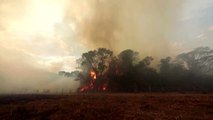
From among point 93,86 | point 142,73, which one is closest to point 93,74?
point 93,86

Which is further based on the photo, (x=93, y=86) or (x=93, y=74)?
(x=93, y=74)

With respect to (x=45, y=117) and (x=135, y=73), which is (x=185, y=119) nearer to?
(x=45, y=117)

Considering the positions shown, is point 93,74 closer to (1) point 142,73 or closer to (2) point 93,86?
(2) point 93,86

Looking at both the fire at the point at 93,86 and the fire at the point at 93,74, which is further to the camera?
the fire at the point at 93,74

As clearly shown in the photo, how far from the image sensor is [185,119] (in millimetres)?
28875

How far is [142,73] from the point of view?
407ft

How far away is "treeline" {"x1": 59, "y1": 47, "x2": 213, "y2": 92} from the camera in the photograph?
11569cm

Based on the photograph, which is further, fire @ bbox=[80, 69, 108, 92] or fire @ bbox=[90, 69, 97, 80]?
fire @ bbox=[90, 69, 97, 80]

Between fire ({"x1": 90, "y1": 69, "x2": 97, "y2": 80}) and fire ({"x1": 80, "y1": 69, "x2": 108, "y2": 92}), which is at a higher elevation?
fire ({"x1": 90, "y1": 69, "x2": 97, "y2": 80})

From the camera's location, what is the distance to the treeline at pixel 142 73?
4555 inches

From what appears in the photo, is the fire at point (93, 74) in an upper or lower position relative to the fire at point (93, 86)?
upper

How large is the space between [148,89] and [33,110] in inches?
3202

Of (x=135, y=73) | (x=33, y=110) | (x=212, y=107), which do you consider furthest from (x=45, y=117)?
(x=135, y=73)

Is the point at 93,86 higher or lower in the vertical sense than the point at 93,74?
lower
